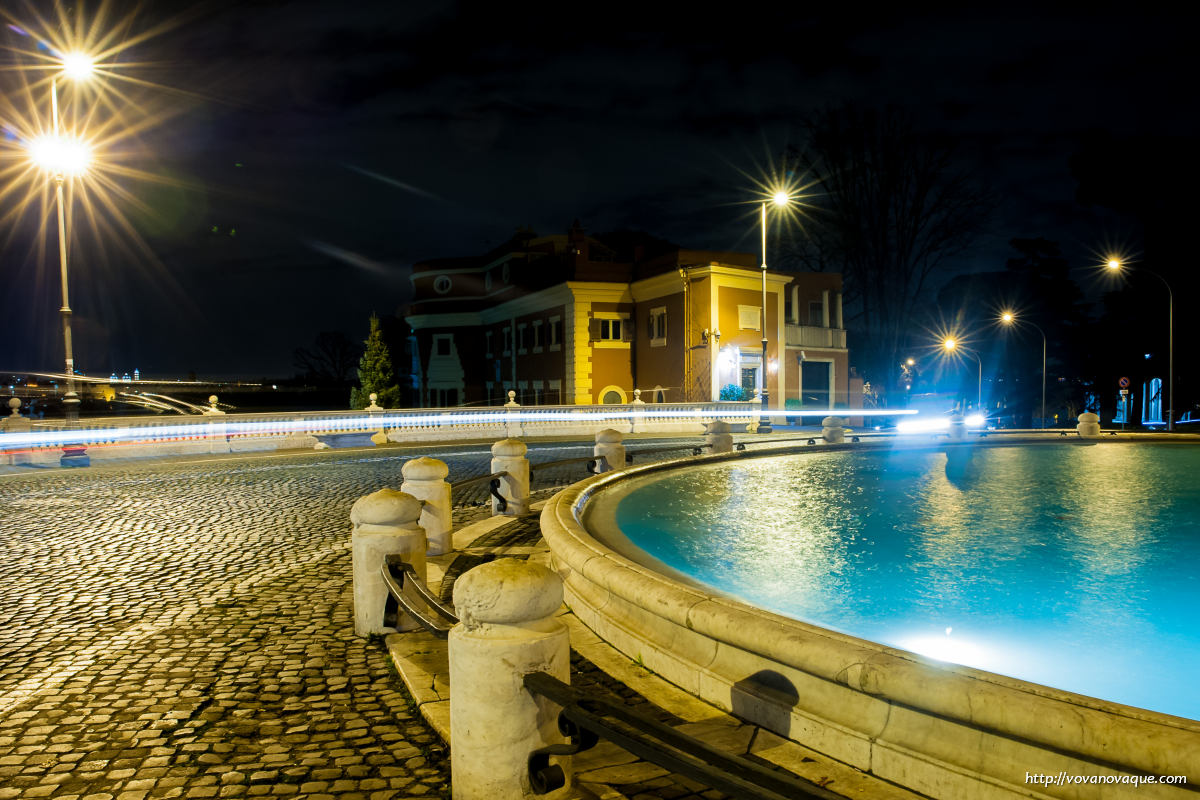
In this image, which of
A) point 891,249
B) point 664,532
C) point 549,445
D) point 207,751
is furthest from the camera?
point 891,249

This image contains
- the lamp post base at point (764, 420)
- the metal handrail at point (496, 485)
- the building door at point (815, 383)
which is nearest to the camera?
the metal handrail at point (496, 485)

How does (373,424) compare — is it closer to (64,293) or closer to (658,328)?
(64,293)

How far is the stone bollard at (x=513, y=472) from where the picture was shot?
8609 mm

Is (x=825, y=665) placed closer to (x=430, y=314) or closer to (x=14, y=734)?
(x=14, y=734)

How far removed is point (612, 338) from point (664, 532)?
1140 inches

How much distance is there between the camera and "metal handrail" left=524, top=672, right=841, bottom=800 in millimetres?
1973

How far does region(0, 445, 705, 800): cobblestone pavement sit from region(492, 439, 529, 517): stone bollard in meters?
1.89

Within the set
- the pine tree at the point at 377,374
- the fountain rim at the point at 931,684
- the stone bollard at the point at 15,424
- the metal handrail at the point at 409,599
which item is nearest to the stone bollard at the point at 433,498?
the metal handrail at the point at 409,599

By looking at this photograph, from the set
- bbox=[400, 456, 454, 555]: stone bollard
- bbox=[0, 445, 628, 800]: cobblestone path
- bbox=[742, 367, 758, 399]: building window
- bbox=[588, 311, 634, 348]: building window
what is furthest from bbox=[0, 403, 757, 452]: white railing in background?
bbox=[400, 456, 454, 555]: stone bollard

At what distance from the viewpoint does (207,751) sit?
3.39 metres

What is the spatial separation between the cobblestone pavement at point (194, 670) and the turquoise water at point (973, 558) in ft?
10.2

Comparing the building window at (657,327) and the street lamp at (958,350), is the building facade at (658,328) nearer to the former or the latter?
the building window at (657,327)

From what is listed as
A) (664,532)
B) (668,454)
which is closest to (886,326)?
(668,454)

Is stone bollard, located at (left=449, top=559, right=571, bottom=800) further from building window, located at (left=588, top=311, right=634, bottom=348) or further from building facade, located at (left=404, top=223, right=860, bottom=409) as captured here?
building window, located at (left=588, top=311, right=634, bottom=348)
